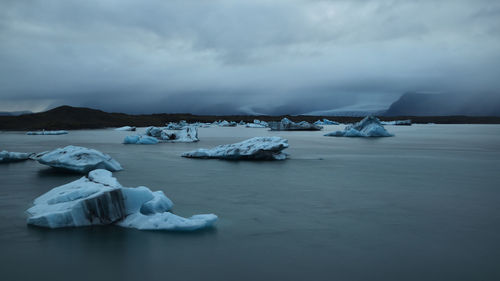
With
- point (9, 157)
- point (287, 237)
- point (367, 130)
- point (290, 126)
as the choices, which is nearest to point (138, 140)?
point (9, 157)

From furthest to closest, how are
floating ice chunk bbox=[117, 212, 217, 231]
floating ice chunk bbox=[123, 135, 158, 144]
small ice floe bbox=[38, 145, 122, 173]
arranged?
floating ice chunk bbox=[123, 135, 158, 144] < small ice floe bbox=[38, 145, 122, 173] < floating ice chunk bbox=[117, 212, 217, 231]

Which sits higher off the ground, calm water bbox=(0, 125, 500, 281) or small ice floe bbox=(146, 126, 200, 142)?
small ice floe bbox=(146, 126, 200, 142)

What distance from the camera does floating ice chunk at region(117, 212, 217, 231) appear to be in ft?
13.3

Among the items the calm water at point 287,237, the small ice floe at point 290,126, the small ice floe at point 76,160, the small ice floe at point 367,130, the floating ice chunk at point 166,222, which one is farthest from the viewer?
the small ice floe at point 290,126

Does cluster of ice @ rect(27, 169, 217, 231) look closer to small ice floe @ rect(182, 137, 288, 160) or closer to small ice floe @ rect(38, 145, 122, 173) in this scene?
small ice floe @ rect(38, 145, 122, 173)

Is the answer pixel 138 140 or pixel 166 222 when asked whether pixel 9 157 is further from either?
pixel 166 222

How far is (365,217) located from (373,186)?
7.96 ft

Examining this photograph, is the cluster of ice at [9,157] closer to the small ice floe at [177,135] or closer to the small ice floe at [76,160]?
the small ice floe at [76,160]

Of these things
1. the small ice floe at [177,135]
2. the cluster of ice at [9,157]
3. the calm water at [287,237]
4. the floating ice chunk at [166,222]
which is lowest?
the calm water at [287,237]

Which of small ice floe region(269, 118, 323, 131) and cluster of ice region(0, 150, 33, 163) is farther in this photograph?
small ice floe region(269, 118, 323, 131)

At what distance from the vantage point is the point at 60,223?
417cm

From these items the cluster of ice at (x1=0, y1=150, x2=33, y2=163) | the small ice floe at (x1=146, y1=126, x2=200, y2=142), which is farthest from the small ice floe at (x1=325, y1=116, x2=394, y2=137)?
the cluster of ice at (x1=0, y1=150, x2=33, y2=163)

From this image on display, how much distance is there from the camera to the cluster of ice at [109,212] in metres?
4.16

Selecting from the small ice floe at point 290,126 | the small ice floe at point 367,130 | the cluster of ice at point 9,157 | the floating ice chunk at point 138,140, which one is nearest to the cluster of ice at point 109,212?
the cluster of ice at point 9,157
